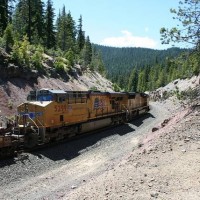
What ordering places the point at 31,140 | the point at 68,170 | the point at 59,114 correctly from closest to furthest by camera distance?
1. the point at 68,170
2. the point at 31,140
3. the point at 59,114

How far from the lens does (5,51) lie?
38688 mm

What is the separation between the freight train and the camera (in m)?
21.9

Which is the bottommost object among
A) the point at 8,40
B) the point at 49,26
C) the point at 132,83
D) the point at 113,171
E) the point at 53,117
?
the point at 113,171

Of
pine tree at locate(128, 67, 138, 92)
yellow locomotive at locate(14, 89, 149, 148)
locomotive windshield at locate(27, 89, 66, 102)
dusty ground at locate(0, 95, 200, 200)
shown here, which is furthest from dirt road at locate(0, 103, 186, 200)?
pine tree at locate(128, 67, 138, 92)

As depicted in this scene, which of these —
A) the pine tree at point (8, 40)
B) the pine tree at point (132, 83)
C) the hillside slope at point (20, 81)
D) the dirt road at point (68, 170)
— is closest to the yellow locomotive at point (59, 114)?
the dirt road at point (68, 170)

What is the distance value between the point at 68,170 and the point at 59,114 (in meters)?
6.75

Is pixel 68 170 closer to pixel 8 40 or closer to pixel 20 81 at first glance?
pixel 20 81

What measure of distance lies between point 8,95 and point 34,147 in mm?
13369

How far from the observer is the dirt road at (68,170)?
42.4ft

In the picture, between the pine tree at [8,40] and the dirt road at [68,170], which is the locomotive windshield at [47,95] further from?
the pine tree at [8,40]

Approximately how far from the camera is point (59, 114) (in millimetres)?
24312

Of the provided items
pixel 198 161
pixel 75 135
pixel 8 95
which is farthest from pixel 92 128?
pixel 198 161

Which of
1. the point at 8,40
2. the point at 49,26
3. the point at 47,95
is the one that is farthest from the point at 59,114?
the point at 49,26

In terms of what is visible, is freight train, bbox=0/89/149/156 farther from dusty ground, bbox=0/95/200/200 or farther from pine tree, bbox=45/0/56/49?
pine tree, bbox=45/0/56/49
